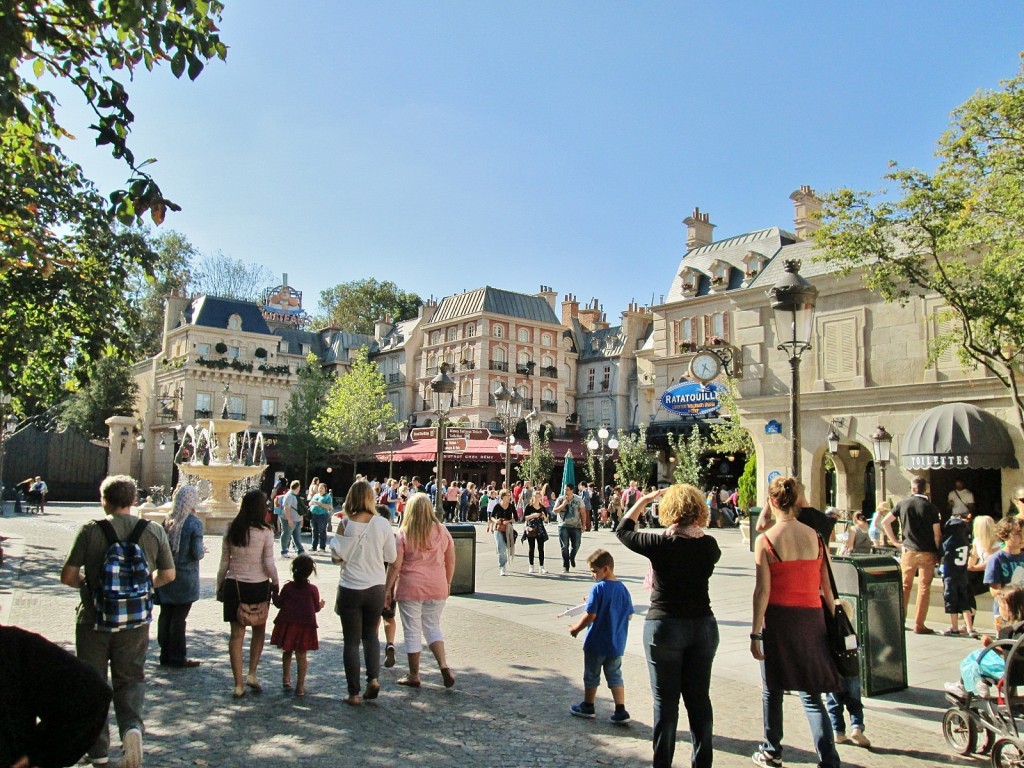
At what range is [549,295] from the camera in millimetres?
60875

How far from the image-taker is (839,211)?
49.9ft

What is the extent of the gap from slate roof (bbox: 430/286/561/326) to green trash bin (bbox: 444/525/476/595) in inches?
→ 1752

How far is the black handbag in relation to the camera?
15.8 ft

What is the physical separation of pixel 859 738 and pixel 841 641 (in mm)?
1021

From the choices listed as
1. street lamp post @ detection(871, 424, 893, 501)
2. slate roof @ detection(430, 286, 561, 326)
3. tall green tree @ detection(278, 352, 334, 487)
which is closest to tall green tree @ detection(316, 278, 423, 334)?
slate roof @ detection(430, 286, 561, 326)

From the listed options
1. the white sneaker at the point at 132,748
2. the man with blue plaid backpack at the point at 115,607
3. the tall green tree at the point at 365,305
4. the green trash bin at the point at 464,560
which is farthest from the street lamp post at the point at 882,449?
the tall green tree at the point at 365,305

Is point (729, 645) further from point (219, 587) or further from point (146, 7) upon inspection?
point (146, 7)

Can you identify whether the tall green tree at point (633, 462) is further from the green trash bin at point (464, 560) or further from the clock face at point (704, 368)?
the green trash bin at point (464, 560)

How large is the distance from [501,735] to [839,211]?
13.0 meters

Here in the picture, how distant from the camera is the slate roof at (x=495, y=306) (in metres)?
56.6

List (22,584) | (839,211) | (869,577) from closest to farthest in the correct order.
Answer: (869,577) < (22,584) < (839,211)

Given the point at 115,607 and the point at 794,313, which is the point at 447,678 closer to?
the point at 115,607

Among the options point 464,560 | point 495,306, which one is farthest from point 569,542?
point 495,306

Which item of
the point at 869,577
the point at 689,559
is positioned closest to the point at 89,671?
the point at 689,559
